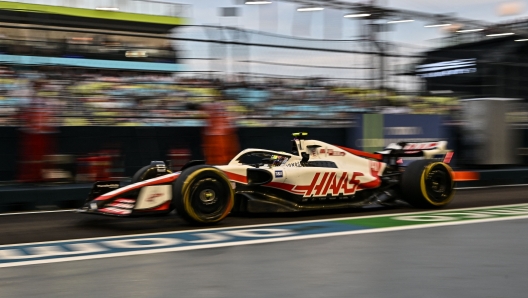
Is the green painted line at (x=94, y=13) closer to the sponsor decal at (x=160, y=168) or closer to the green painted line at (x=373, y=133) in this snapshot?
the sponsor decal at (x=160, y=168)

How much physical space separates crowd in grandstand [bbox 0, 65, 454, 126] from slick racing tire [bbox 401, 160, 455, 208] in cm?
437

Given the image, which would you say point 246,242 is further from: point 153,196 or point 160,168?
point 160,168

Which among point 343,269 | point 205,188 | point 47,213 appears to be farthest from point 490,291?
point 47,213

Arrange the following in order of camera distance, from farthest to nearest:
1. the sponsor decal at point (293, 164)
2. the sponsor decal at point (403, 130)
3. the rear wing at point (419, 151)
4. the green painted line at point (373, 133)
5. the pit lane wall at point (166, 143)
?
the sponsor decal at point (403, 130) → the green painted line at point (373, 133) → the pit lane wall at point (166, 143) → the rear wing at point (419, 151) → the sponsor decal at point (293, 164)

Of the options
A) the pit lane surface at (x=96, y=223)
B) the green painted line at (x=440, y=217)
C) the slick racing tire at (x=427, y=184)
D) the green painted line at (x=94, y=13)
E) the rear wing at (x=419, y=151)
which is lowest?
the green painted line at (x=440, y=217)

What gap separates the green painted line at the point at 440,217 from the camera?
8484 millimetres

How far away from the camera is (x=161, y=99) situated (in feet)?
42.0

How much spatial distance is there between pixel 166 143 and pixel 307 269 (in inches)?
298

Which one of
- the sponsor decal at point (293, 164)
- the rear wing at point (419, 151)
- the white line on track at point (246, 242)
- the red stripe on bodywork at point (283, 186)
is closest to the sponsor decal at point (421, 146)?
the rear wing at point (419, 151)

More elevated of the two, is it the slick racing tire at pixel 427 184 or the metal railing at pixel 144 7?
the metal railing at pixel 144 7

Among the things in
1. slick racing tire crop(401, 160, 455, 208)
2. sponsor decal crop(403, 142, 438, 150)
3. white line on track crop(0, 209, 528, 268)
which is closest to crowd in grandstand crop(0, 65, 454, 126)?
Answer: sponsor decal crop(403, 142, 438, 150)

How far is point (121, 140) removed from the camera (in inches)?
487

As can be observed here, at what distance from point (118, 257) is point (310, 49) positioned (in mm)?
8808

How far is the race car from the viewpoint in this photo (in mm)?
7953
